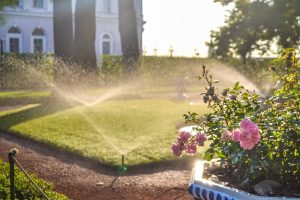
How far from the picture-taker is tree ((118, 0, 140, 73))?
23.0 meters

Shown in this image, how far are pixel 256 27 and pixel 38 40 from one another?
20.8 metres

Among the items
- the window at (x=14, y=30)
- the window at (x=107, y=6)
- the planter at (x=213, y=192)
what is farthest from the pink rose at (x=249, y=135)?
the window at (x=107, y=6)

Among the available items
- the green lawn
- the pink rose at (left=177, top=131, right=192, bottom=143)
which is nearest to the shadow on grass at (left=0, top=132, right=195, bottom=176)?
the green lawn

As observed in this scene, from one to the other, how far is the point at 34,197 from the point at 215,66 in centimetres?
2534

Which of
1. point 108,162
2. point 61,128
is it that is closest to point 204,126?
point 108,162

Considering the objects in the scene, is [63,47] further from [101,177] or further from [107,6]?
[107,6]

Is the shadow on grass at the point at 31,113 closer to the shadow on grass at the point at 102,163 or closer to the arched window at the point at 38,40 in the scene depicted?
the shadow on grass at the point at 102,163

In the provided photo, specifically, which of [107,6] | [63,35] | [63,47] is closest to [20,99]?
[63,47]

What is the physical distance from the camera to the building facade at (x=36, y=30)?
38.0 m

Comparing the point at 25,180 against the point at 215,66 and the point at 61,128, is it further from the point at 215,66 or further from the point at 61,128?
the point at 215,66

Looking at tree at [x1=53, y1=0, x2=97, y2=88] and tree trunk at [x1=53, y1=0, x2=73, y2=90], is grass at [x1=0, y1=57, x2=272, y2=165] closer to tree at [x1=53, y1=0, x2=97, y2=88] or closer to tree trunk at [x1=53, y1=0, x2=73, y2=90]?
tree at [x1=53, y1=0, x2=97, y2=88]

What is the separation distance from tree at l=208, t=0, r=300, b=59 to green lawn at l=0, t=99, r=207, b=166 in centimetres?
869

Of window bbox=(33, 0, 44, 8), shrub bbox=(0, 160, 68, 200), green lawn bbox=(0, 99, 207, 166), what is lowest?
green lawn bbox=(0, 99, 207, 166)

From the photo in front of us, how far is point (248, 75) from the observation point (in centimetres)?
2931
